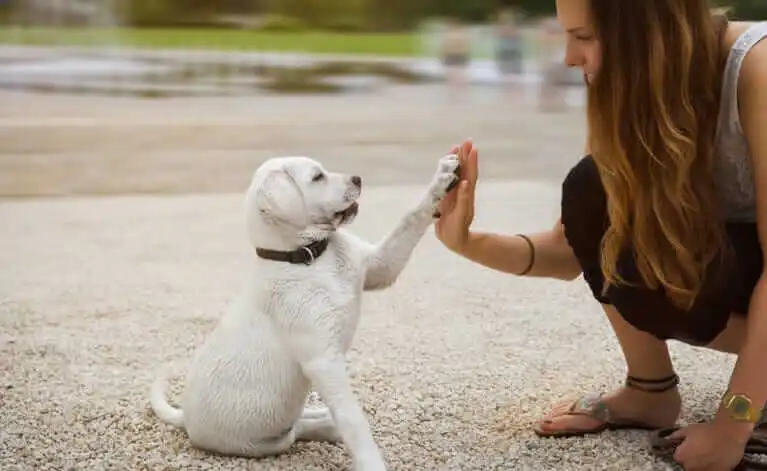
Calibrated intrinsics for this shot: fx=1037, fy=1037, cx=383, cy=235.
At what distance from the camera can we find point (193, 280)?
1892mm

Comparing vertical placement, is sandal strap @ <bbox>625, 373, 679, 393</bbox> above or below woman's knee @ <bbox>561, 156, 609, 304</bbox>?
below

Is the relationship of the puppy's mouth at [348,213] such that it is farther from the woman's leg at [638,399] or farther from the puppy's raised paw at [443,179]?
the woman's leg at [638,399]

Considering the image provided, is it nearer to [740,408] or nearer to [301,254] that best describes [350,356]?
[301,254]

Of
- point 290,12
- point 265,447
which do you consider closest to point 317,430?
point 265,447

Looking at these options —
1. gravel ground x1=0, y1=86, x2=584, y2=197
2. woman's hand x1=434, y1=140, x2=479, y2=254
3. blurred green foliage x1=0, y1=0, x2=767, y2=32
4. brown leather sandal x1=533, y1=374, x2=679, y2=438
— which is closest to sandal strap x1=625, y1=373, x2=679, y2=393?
brown leather sandal x1=533, y1=374, x2=679, y2=438

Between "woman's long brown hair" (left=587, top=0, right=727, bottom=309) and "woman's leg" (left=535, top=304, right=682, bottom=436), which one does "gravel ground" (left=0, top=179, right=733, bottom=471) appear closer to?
"woman's leg" (left=535, top=304, right=682, bottom=436)

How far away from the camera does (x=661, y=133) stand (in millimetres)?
1007

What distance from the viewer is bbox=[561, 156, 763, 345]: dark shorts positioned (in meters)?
1.04

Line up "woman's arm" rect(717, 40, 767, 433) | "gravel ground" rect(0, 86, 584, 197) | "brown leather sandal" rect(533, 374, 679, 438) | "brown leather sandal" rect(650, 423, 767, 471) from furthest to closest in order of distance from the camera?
"gravel ground" rect(0, 86, 584, 197)
"brown leather sandal" rect(533, 374, 679, 438)
"brown leather sandal" rect(650, 423, 767, 471)
"woman's arm" rect(717, 40, 767, 433)

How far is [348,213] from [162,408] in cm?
34

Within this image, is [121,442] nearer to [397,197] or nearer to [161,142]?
[397,197]

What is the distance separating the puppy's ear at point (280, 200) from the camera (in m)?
1.03

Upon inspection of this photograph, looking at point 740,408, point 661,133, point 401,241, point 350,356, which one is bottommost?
point 350,356

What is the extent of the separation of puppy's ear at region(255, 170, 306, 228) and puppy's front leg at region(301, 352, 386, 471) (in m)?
0.14
